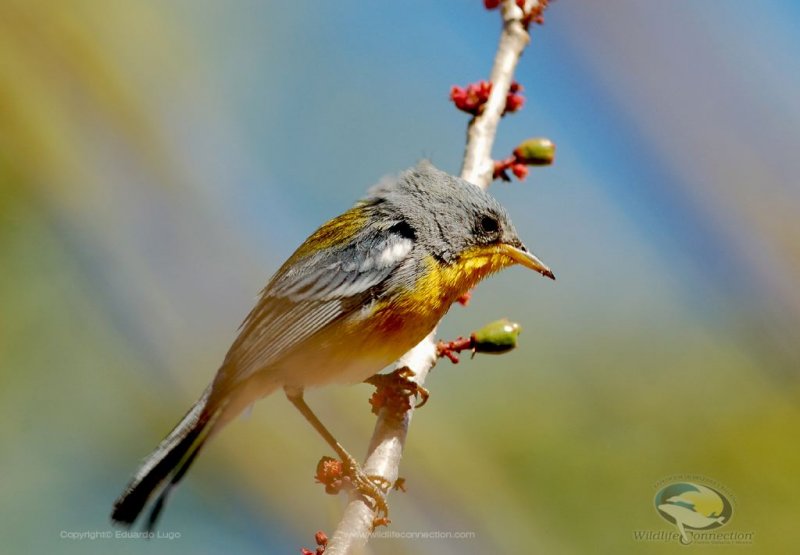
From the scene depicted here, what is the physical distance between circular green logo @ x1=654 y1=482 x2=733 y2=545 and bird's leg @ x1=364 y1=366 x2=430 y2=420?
74cm

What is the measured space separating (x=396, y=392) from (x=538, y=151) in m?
0.88

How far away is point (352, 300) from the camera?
232cm

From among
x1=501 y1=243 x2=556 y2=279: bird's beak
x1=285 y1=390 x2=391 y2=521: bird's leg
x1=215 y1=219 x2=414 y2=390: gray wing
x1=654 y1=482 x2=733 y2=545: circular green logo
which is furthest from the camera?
x1=501 y1=243 x2=556 y2=279: bird's beak

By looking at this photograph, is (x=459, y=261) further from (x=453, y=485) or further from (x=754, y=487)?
(x=754, y=487)

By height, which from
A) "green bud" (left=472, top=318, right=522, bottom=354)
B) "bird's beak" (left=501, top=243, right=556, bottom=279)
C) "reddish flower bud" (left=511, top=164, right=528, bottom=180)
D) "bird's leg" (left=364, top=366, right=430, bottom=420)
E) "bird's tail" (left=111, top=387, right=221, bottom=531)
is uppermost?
"reddish flower bud" (left=511, top=164, right=528, bottom=180)

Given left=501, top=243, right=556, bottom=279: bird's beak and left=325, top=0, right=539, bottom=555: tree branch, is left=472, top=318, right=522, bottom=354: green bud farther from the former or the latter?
left=501, top=243, right=556, bottom=279: bird's beak

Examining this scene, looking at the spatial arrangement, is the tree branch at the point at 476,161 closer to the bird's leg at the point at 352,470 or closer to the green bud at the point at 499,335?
the bird's leg at the point at 352,470

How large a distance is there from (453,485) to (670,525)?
0.65 m

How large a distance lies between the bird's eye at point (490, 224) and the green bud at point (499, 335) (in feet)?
1.68

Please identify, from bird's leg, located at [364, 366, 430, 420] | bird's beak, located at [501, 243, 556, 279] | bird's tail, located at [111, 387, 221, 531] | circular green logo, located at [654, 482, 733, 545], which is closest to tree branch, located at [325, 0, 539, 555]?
bird's leg, located at [364, 366, 430, 420]

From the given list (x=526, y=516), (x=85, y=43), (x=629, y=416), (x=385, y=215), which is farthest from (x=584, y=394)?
(x=85, y=43)

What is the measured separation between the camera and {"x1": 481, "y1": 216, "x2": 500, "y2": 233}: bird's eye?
2484 mm

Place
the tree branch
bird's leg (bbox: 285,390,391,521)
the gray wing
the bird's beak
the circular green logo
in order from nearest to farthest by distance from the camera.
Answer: bird's leg (bbox: 285,390,391,521) → the tree branch → the circular green logo → the gray wing → the bird's beak

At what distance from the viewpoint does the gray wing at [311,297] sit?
224 cm
